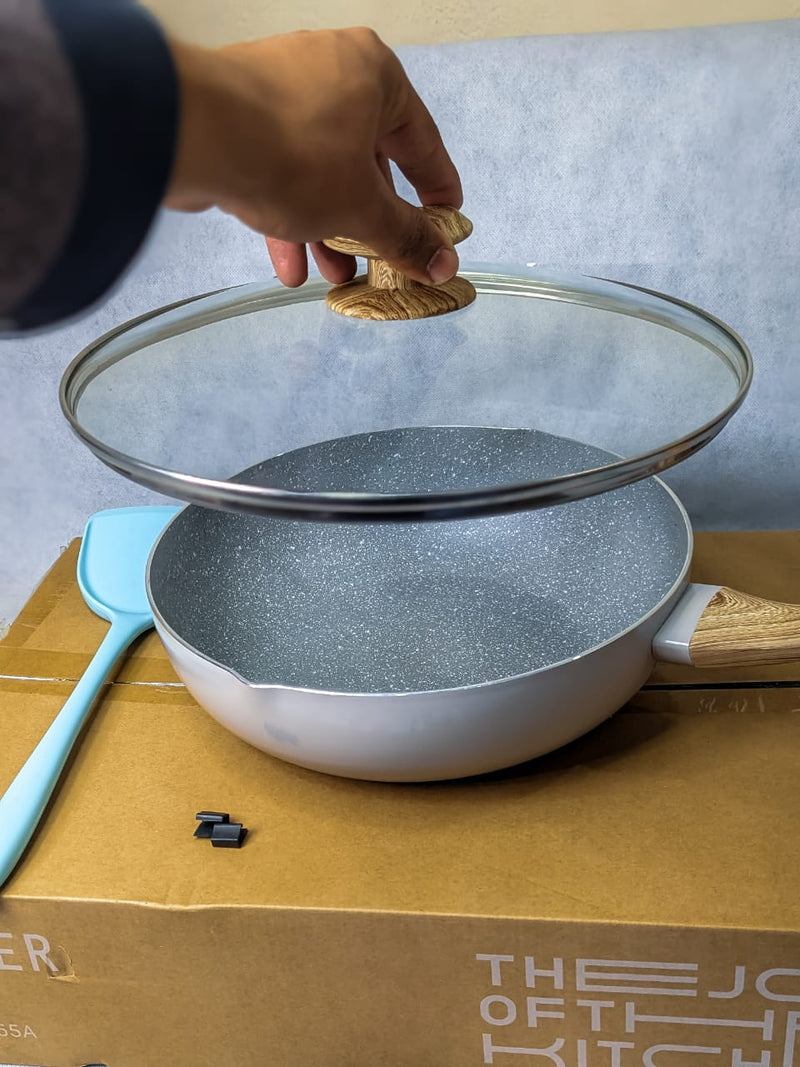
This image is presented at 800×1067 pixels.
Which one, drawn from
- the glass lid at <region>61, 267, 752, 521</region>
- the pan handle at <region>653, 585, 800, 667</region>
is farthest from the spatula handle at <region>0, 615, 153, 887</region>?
the pan handle at <region>653, 585, 800, 667</region>

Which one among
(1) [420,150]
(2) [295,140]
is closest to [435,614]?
(1) [420,150]

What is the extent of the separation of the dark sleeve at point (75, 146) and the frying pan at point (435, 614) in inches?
9.7

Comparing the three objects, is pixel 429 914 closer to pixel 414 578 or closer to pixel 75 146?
pixel 414 578

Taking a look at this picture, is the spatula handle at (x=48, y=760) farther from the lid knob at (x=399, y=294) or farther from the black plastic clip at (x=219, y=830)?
the lid knob at (x=399, y=294)

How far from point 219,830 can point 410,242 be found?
0.33 metres

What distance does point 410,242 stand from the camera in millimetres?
434

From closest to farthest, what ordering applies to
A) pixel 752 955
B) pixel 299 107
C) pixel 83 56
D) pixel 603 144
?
pixel 83 56 → pixel 299 107 → pixel 752 955 → pixel 603 144

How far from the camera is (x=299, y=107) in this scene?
0.32m

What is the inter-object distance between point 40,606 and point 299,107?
1.92 feet

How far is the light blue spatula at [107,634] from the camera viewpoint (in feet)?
1.93

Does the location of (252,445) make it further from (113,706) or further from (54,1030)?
(54,1030)

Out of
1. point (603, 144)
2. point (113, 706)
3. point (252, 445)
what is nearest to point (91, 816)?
point (113, 706)

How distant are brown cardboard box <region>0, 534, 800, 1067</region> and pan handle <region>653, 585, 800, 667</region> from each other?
0.24ft

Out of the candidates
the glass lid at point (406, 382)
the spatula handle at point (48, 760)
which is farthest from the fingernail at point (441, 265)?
the spatula handle at point (48, 760)
